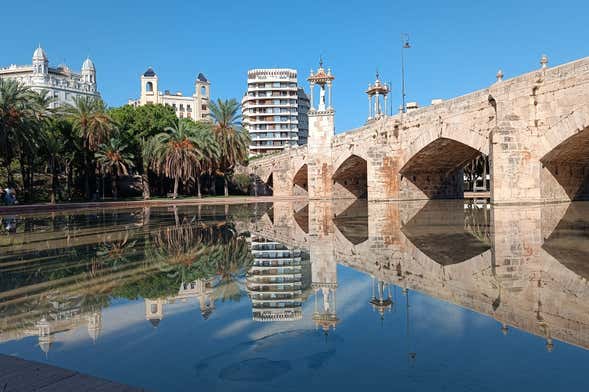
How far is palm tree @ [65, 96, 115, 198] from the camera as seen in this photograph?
1363 inches

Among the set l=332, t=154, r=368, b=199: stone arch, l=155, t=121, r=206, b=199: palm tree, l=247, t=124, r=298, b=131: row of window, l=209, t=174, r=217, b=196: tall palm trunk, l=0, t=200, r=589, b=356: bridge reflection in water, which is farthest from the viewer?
l=247, t=124, r=298, b=131: row of window

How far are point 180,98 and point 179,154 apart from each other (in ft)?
219

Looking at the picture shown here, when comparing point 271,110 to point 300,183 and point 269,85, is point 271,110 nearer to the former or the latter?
point 269,85

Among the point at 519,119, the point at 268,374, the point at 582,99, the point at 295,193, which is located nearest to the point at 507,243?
the point at 268,374

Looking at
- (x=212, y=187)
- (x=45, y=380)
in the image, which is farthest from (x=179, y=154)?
(x=45, y=380)

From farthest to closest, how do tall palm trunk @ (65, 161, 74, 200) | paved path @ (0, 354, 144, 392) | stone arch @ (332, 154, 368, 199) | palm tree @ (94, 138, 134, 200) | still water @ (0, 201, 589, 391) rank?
tall palm trunk @ (65, 161, 74, 200) → palm tree @ (94, 138, 134, 200) → stone arch @ (332, 154, 368, 199) → still water @ (0, 201, 589, 391) → paved path @ (0, 354, 144, 392)

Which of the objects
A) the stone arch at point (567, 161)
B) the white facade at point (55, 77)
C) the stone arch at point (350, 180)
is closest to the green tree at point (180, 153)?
the stone arch at point (350, 180)

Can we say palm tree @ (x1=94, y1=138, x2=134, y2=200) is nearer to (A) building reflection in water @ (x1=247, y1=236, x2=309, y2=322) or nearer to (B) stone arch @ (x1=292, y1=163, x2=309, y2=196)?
(B) stone arch @ (x1=292, y1=163, x2=309, y2=196)

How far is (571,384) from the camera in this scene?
2686 mm

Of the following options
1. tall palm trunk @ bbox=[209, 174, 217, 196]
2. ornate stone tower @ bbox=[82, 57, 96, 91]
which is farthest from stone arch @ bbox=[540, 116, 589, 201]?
ornate stone tower @ bbox=[82, 57, 96, 91]

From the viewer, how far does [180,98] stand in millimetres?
98875

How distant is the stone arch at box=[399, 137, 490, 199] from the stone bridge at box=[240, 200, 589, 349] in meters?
11.9

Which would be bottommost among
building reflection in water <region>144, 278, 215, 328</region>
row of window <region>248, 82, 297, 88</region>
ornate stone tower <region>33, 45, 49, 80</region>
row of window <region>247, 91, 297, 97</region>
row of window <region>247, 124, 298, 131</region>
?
building reflection in water <region>144, 278, 215, 328</region>

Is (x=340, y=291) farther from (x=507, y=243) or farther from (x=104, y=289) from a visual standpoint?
(x=507, y=243)
